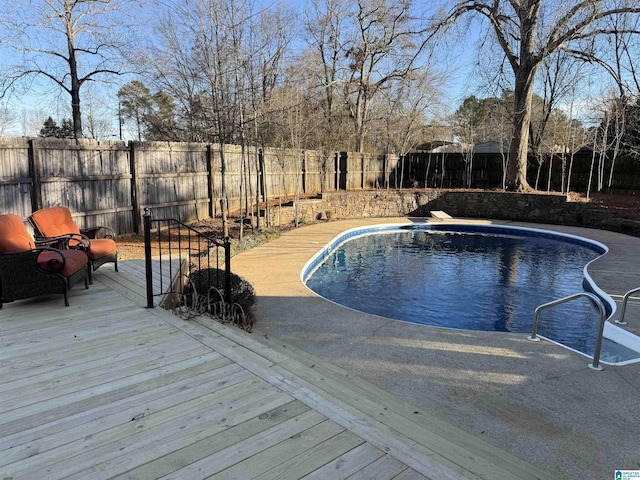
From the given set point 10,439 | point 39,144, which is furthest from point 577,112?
point 10,439

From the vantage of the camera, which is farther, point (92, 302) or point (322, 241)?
point (322, 241)

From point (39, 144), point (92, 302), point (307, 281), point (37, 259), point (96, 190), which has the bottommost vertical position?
point (307, 281)

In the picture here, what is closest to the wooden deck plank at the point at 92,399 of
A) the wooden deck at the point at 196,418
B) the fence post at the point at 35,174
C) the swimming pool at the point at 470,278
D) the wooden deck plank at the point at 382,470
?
the wooden deck at the point at 196,418

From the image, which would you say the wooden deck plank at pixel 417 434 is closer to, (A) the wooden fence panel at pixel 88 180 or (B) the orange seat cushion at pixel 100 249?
(B) the orange seat cushion at pixel 100 249

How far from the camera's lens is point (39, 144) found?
267 inches

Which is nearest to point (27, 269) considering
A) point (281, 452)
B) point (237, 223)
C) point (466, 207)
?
point (281, 452)

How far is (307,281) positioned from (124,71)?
11774mm

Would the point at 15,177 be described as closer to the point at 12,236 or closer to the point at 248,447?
the point at 12,236

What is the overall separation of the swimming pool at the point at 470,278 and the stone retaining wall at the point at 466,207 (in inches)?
72.6

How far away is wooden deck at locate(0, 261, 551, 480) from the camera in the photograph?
70.9 inches

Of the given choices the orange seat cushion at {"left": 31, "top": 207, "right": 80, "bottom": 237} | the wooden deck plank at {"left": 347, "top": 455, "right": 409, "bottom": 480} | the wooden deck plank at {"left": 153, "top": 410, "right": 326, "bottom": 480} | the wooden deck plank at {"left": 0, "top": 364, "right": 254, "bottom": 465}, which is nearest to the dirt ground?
the orange seat cushion at {"left": 31, "top": 207, "right": 80, "bottom": 237}

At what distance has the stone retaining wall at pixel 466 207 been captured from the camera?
520 inches

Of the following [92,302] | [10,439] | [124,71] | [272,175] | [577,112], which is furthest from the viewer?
[577,112]

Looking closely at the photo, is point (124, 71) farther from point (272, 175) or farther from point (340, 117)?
point (340, 117)
